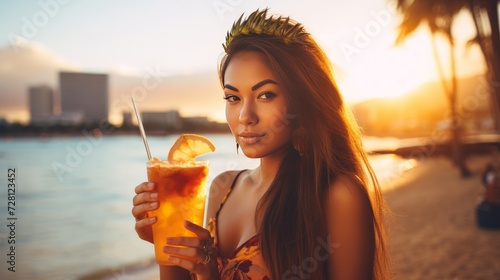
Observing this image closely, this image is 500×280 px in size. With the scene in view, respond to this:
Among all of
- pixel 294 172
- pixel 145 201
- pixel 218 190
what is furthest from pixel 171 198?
pixel 218 190

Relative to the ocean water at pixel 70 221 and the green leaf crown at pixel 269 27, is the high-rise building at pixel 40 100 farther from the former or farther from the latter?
the green leaf crown at pixel 269 27

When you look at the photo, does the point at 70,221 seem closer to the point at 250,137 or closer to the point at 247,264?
the point at 247,264

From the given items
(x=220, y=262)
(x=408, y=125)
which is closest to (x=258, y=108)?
(x=220, y=262)

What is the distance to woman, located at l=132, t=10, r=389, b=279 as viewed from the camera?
1714mm

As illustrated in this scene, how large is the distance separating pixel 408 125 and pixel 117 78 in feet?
159

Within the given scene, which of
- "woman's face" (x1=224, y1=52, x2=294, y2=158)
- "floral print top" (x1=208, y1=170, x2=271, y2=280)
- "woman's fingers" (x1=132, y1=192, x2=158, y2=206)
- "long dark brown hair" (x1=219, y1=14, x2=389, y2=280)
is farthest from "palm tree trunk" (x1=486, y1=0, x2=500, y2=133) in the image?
"woman's fingers" (x1=132, y1=192, x2=158, y2=206)

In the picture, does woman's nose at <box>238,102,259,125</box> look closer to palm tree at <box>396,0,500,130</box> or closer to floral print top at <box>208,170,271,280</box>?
floral print top at <box>208,170,271,280</box>

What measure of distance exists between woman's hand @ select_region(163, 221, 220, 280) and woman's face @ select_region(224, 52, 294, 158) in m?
0.44

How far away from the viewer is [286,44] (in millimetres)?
1956

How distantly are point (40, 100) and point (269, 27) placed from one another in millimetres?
55684

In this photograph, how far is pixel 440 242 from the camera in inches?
316

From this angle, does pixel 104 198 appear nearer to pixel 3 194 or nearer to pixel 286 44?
pixel 3 194

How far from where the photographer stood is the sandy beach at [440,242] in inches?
258

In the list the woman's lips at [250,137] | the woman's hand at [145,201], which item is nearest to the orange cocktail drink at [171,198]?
the woman's hand at [145,201]
